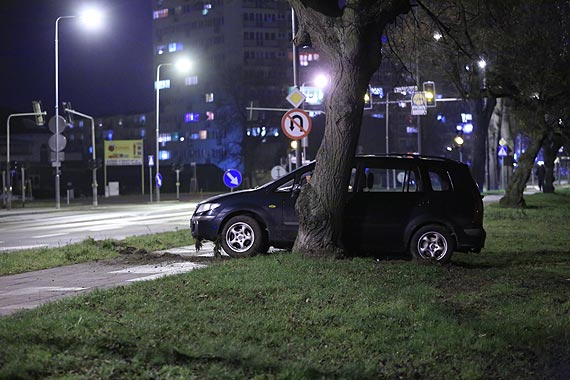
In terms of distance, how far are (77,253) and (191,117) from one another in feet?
314

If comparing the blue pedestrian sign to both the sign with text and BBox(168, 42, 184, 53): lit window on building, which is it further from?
BBox(168, 42, 184, 53): lit window on building

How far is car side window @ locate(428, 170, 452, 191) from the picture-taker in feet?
38.8

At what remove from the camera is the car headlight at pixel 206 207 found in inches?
479

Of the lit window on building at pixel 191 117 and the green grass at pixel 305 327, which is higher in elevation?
the lit window on building at pixel 191 117

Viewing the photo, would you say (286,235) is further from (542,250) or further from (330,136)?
(542,250)

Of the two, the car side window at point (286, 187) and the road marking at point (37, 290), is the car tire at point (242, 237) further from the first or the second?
the road marking at point (37, 290)

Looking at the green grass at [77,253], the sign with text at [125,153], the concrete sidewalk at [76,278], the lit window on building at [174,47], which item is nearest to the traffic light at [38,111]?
the sign with text at [125,153]

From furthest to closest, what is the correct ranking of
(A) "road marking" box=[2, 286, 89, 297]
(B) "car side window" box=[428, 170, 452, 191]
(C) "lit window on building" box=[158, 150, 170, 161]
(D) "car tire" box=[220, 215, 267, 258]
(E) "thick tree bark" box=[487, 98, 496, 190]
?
(C) "lit window on building" box=[158, 150, 170, 161] → (E) "thick tree bark" box=[487, 98, 496, 190] → (D) "car tire" box=[220, 215, 267, 258] → (B) "car side window" box=[428, 170, 452, 191] → (A) "road marking" box=[2, 286, 89, 297]

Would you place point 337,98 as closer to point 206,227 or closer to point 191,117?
point 206,227

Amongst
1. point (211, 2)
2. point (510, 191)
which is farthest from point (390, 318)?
point (211, 2)

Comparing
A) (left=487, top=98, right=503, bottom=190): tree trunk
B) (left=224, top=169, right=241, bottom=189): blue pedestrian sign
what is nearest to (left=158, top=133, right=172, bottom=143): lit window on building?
(left=487, top=98, right=503, bottom=190): tree trunk

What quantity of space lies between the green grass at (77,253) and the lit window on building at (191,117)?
300 feet

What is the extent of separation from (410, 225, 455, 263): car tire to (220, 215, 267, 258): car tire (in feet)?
8.24

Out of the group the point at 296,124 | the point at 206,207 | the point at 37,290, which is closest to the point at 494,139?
the point at 296,124
